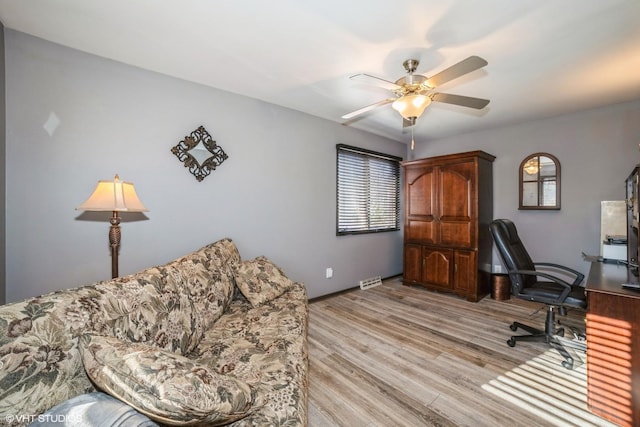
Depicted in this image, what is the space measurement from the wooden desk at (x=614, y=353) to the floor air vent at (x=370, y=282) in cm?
266

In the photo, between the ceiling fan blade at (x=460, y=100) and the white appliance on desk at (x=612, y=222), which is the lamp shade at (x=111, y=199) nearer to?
the ceiling fan blade at (x=460, y=100)

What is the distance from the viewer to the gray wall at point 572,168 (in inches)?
121

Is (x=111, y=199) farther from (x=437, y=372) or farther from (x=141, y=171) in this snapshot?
(x=437, y=372)

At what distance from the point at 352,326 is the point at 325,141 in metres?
2.39

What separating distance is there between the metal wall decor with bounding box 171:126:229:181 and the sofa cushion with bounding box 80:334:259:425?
6.15ft

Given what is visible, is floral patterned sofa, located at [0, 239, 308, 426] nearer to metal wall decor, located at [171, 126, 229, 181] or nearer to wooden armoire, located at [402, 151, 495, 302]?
metal wall decor, located at [171, 126, 229, 181]

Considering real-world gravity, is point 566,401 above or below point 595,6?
below

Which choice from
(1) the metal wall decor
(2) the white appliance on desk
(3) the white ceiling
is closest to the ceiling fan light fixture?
(3) the white ceiling

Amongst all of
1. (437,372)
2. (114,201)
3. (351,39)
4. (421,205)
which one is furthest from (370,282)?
(114,201)

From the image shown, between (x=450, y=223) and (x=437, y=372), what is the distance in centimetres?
227

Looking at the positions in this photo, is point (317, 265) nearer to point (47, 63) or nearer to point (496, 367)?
point (496, 367)

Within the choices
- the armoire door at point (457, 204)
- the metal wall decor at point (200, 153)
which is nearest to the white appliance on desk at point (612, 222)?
the armoire door at point (457, 204)

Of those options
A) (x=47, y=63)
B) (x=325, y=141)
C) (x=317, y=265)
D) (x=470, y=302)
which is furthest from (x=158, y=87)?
(x=470, y=302)

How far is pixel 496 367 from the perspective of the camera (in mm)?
2059
